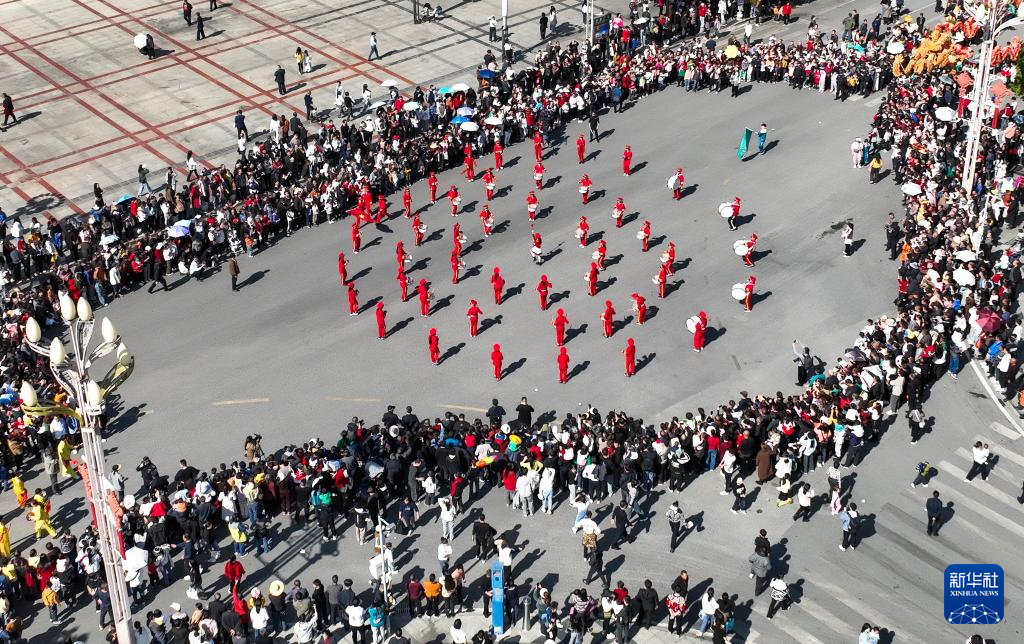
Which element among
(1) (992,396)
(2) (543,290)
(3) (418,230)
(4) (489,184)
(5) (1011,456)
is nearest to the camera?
(5) (1011,456)

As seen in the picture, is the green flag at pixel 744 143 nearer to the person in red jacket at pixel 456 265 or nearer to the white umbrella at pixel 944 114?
the white umbrella at pixel 944 114

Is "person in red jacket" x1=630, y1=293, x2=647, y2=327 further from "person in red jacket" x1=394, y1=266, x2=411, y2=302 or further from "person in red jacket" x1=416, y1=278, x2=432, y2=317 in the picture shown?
"person in red jacket" x1=394, y1=266, x2=411, y2=302

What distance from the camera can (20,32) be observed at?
65938 millimetres

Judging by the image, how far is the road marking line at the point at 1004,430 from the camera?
35500mm

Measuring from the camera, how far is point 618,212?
1788 inches

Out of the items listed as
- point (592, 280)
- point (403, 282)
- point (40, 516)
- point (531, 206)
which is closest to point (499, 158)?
point (531, 206)

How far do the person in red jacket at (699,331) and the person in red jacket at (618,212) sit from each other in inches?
261

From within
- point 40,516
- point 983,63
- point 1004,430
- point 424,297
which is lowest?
point 40,516

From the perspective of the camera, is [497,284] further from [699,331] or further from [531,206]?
[699,331]

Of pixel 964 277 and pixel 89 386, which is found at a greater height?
pixel 89 386

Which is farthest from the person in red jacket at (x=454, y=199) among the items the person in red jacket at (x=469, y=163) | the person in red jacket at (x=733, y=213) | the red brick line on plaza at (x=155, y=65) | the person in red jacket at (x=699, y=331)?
the red brick line on plaza at (x=155, y=65)

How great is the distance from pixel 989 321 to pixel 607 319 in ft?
35.7

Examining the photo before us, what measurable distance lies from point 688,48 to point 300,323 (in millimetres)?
24190

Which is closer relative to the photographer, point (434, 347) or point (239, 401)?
point (239, 401)
